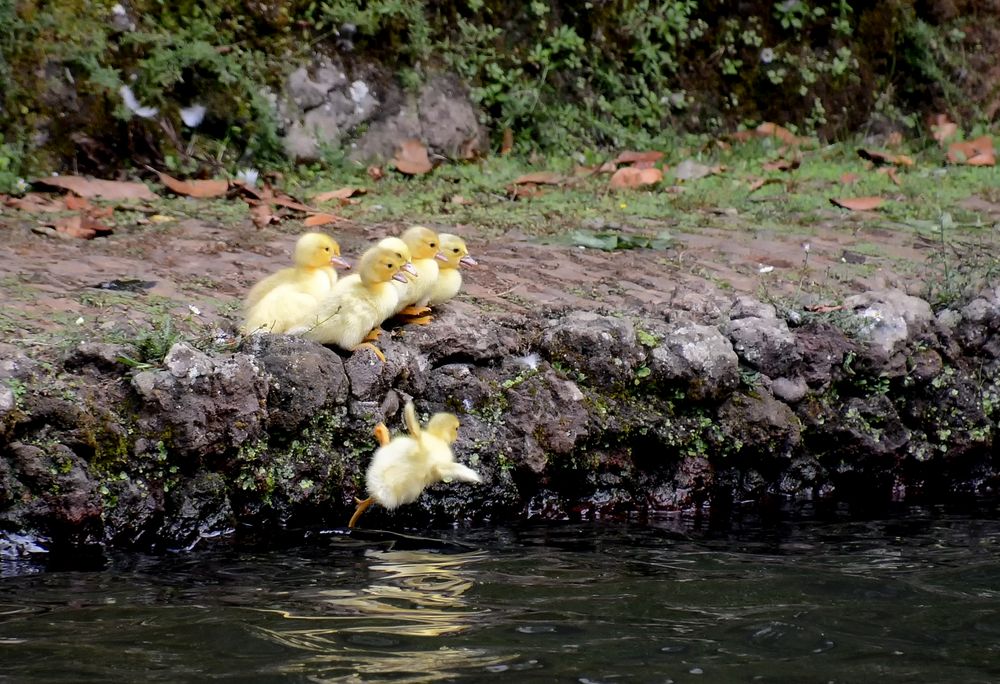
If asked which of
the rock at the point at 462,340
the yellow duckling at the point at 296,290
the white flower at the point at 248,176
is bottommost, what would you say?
the rock at the point at 462,340

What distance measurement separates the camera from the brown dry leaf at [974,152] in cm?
1105

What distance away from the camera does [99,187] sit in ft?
29.0

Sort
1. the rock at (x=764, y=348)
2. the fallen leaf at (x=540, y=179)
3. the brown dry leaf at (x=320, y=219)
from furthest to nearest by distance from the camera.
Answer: the fallen leaf at (x=540, y=179)
the brown dry leaf at (x=320, y=219)
the rock at (x=764, y=348)

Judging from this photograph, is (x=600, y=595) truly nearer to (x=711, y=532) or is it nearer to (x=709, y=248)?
(x=711, y=532)

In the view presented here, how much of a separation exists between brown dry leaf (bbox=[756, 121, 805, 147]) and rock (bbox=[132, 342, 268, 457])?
7516 mm

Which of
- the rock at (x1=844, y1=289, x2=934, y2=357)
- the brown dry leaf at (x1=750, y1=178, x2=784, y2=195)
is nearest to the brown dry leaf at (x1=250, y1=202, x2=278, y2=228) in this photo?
the rock at (x1=844, y1=289, x2=934, y2=357)

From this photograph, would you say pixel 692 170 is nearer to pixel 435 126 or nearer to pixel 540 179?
pixel 540 179

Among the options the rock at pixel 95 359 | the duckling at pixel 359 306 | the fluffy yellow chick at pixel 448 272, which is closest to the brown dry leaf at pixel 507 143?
the fluffy yellow chick at pixel 448 272

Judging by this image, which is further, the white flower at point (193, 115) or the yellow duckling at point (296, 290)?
the white flower at point (193, 115)

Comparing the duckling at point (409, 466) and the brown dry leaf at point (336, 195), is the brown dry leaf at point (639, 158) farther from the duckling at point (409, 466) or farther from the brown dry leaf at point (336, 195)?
the duckling at point (409, 466)

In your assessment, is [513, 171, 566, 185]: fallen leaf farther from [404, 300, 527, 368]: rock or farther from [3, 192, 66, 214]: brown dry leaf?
[404, 300, 527, 368]: rock

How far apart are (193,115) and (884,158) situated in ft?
19.5

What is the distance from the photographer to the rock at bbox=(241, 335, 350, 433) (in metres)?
5.42

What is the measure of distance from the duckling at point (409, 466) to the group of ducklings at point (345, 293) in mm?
477
